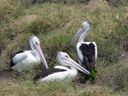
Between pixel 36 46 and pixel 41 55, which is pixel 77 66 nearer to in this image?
pixel 41 55

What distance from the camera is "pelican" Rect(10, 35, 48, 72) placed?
8.41 m

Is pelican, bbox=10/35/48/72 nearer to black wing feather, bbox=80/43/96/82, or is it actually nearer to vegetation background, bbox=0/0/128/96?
vegetation background, bbox=0/0/128/96

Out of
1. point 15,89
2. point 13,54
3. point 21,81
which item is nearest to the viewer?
point 15,89

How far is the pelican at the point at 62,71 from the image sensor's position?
733cm

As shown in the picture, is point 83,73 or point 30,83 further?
point 83,73

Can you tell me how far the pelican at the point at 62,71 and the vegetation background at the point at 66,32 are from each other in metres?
0.20

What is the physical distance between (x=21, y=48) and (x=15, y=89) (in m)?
Result: 2.36

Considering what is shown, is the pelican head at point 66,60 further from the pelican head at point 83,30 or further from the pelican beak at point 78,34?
the pelican head at point 83,30

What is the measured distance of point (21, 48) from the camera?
8.99 m

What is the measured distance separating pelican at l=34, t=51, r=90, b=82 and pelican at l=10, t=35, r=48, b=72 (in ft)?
1.51

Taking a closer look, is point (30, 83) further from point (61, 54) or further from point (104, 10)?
point (104, 10)

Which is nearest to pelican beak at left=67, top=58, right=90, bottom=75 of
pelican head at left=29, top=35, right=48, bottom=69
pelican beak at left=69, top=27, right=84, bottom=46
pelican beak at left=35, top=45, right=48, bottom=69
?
pelican beak at left=35, top=45, right=48, bottom=69

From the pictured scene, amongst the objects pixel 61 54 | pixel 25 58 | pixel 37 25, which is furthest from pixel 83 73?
pixel 37 25

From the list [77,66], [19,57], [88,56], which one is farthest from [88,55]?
[19,57]
